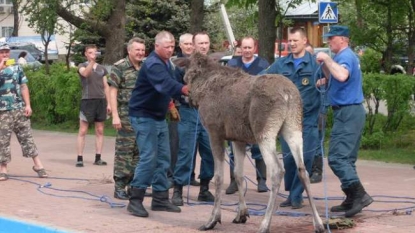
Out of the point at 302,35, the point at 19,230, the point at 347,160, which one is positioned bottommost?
the point at 19,230

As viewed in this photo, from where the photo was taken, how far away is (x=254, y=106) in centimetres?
834

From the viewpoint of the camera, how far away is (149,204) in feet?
34.1

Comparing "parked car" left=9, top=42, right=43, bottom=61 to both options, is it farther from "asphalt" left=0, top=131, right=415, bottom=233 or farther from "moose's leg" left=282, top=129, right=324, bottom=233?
"moose's leg" left=282, top=129, right=324, bottom=233

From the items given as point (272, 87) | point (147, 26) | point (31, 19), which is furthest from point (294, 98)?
point (147, 26)

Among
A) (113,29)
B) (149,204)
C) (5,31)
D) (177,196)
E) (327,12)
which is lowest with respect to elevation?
(149,204)

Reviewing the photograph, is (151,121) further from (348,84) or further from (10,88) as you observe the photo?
(10,88)

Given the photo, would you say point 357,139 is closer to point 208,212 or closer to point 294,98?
point 294,98

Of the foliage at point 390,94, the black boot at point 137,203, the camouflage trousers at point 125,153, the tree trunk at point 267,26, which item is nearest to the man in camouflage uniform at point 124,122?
the camouflage trousers at point 125,153

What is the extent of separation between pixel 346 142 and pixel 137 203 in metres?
2.51

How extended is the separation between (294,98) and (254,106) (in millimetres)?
444

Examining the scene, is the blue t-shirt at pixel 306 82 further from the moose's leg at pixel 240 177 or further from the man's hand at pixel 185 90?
the man's hand at pixel 185 90

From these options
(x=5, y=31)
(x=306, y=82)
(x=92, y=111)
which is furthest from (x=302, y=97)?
(x=5, y=31)

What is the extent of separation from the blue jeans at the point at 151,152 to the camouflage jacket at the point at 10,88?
350cm

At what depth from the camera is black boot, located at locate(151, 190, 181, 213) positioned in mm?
9820
